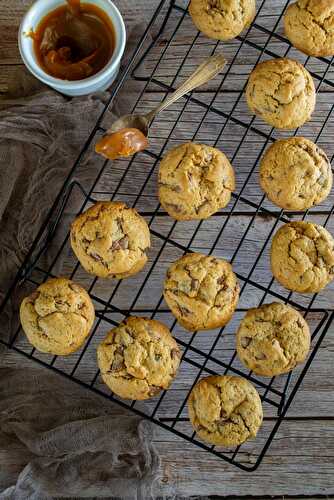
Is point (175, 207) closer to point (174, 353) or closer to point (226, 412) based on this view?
point (174, 353)

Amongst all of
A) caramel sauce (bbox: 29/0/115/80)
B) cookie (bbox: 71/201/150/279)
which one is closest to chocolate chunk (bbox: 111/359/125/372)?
cookie (bbox: 71/201/150/279)

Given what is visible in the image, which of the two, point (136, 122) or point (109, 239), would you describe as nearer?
point (109, 239)

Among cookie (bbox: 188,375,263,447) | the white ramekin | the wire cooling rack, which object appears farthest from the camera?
the wire cooling rack

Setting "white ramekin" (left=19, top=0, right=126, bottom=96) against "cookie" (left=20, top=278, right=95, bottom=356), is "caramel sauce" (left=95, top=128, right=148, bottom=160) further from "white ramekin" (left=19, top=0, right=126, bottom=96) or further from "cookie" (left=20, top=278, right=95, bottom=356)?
"cookie" (left=20, top=278, right=95, bottom=356)

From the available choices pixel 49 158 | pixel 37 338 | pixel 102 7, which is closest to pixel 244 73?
pixel 102 7

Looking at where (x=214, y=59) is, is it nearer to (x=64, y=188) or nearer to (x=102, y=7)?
(x=102, y=7)

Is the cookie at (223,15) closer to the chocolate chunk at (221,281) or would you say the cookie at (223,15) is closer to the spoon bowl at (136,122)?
the spoon bowl at (136,122)

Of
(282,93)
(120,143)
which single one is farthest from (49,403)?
(282,93)
